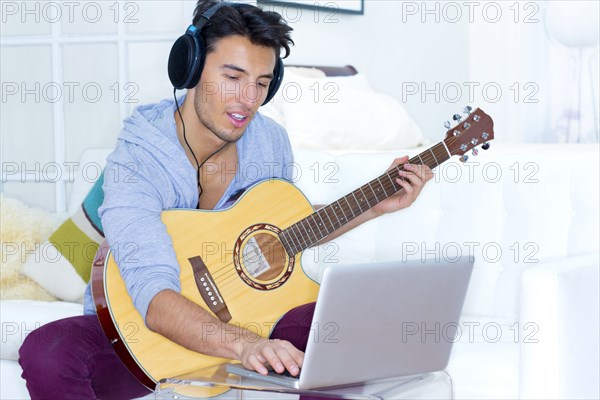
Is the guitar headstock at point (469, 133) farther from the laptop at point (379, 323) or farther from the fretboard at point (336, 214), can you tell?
the laptop at point (379, 323)

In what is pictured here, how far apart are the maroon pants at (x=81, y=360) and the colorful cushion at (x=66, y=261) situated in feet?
1.68

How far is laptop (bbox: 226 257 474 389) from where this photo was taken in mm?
1288

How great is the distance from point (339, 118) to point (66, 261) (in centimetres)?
101

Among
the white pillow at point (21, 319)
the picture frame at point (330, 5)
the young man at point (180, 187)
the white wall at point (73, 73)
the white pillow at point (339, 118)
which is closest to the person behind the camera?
the young man at point (180, 187)

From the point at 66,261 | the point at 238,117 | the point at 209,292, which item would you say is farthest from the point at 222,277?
the point at 66,261

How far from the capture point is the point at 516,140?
4.12m

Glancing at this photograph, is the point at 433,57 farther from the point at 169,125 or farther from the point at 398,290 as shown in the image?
the point at 398,290

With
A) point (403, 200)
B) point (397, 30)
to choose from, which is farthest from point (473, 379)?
point (397, 30)

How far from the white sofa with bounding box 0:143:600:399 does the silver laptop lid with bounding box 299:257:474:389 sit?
240 mm

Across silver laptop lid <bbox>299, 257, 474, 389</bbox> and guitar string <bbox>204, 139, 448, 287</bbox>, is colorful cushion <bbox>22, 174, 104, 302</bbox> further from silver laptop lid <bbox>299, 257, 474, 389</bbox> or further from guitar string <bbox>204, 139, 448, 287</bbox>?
silver laptop lid <bbox>299, 257, 474, 389</bbox>

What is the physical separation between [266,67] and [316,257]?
26.0 inches

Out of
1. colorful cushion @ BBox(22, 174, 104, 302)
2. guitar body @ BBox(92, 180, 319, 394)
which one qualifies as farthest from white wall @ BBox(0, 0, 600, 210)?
guitar body @ BBox(92, 180, 319, 394)

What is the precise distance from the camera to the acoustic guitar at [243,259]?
155cm

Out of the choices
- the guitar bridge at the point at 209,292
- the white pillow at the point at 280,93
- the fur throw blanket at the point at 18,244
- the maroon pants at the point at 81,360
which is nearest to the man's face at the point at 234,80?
the guitar bridge at the point at 209,292
